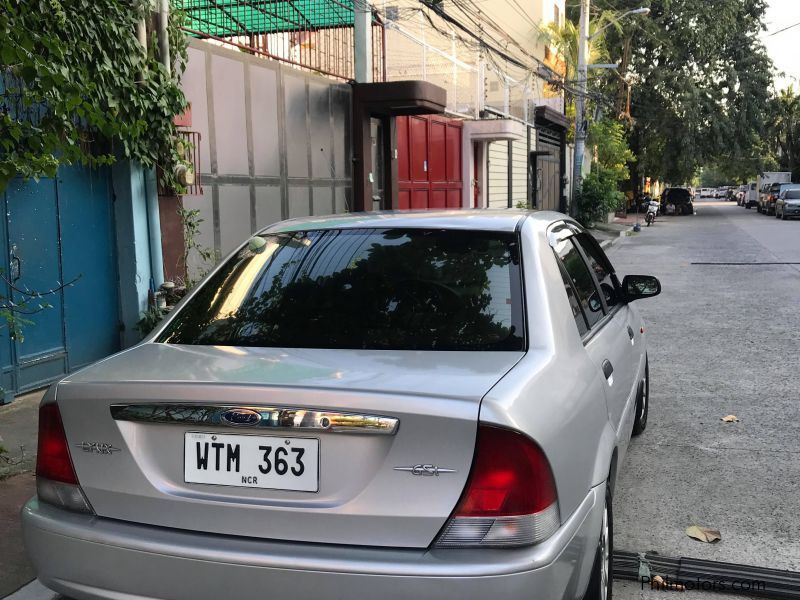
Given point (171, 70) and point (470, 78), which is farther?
point (470, 78)

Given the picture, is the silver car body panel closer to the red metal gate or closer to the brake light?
the brake light

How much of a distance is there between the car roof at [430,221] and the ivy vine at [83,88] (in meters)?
2.18

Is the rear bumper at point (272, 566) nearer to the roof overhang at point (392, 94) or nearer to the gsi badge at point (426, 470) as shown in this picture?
the gsi badge at point (426, 470)

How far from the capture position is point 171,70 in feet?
25.9

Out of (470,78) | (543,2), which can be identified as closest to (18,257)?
(470,78)

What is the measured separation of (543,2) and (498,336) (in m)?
28.1

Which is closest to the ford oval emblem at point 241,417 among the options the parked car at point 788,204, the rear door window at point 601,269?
the rear door window at point 601,269

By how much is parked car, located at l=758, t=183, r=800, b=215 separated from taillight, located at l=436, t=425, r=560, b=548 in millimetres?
42187

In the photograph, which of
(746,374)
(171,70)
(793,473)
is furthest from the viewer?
(171,70)

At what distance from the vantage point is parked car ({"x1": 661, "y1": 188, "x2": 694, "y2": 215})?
158 feet

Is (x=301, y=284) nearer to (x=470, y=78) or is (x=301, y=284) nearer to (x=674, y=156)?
(x=470, y=78)

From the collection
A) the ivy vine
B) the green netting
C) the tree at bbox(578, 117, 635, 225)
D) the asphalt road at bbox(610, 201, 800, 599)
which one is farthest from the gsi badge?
the tree at bbox(578, 117, 635, 225)

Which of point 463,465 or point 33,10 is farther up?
point 33,10

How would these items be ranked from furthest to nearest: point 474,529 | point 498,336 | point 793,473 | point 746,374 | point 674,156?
1. point 674,156
2. point 746,374
3. point 793,473
4. point 498,336
5. point 474,529
